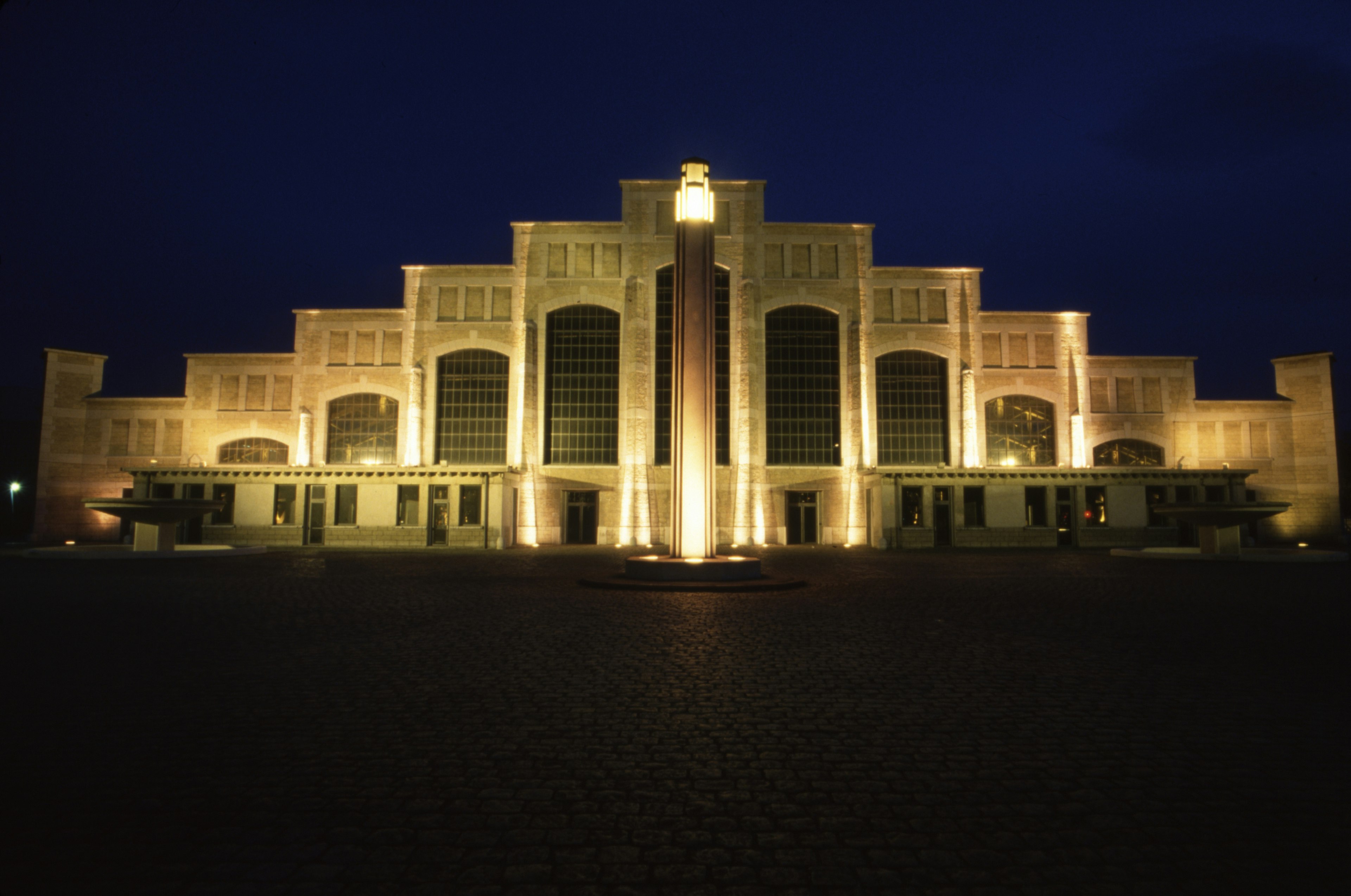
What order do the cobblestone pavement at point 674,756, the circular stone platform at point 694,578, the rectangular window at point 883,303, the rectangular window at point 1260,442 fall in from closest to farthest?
1. the cobblestone pavement at point 674,756
2. the circular stone platform at point 694,578
3. the rectangular window at point 883,303
4. the rectangular window at point 1260,442

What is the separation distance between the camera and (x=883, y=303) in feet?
123

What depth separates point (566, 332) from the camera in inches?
1446

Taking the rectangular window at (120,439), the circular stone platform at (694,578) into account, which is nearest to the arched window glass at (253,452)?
the rectangular window at (120,439)

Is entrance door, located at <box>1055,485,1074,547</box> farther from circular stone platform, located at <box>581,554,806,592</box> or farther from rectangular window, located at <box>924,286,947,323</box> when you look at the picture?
circular stone platform, located at <box>581,554,806,592</box>

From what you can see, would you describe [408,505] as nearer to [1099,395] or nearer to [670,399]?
[670,399]

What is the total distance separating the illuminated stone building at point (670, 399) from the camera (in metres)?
35.4

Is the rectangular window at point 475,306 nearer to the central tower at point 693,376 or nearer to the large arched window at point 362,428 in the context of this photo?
the large arched window at point 362,428

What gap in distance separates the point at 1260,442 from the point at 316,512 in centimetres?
4489

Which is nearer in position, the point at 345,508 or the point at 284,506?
the point at 345,508

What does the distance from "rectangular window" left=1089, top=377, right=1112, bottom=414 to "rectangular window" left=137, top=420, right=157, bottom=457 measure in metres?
46.4

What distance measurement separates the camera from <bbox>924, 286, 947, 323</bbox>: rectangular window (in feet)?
122

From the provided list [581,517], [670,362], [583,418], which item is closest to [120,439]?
[583,418]

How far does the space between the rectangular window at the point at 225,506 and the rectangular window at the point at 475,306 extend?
1300 cm

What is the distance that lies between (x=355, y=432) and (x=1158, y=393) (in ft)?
129
